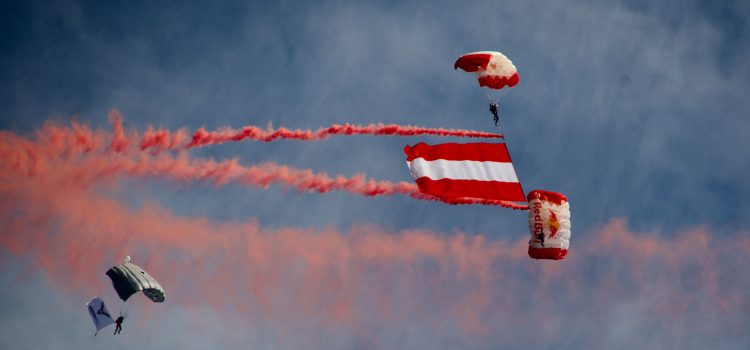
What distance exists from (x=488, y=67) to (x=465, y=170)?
636cm

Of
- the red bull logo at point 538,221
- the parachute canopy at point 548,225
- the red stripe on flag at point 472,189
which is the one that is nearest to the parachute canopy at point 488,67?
the red stripe on flag at point 472,189

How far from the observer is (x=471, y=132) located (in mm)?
55219

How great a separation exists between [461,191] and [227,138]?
42.6 ft

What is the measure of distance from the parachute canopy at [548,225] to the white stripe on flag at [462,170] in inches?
114

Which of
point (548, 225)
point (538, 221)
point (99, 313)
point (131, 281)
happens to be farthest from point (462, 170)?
point (99, 313)

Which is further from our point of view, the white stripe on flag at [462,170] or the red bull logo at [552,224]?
the white stripe on flag at [462,170]

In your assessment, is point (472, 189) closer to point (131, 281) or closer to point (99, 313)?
point (131, 281)

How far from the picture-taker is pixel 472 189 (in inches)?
2189

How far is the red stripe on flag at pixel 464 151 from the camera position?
56.1m

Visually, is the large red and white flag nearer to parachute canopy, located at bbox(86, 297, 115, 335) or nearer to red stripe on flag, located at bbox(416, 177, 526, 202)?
red stripe on flag, located at bbox(416, 177, 526, 202)

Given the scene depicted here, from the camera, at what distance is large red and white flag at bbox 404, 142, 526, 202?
181 ft

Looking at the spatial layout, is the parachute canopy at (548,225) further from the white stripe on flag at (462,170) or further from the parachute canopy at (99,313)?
the parachute canopy at (99,313)

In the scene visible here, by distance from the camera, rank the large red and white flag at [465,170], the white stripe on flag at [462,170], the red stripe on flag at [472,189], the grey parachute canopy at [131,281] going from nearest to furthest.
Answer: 1. the grey parachute canopy at [131,281]
2. the red stripe on flag at [472,189]
3. the large red and white flag at [465,170]
4. the white stripe on flag at [462,170]

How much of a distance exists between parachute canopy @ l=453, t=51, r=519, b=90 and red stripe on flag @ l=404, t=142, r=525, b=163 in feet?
15.4
